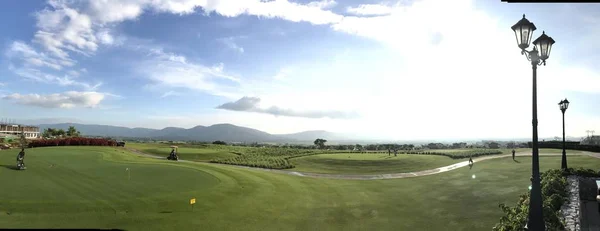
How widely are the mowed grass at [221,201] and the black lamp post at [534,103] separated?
669 cm

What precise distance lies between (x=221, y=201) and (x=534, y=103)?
46.8ft

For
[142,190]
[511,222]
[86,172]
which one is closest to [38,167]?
[86,172]

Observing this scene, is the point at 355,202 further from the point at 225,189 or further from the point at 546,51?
the point at 546,51

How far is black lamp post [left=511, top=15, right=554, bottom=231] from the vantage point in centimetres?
852

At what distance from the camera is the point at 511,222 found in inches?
460

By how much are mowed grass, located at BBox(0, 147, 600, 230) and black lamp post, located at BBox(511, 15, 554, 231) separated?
6688 millimetres

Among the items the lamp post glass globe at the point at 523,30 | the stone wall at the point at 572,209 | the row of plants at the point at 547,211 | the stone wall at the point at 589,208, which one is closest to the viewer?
the lamp post glass globe at the point at 523,30

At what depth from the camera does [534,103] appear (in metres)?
8.95

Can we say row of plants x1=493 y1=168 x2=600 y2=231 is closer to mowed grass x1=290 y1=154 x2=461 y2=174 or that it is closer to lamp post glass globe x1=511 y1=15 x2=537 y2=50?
lamp post glass globe x1=511 y1=15 x2=537 y2=50

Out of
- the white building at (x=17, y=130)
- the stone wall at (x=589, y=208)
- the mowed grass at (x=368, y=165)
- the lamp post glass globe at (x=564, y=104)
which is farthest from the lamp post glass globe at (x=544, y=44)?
the white building at (x=17, y=130)

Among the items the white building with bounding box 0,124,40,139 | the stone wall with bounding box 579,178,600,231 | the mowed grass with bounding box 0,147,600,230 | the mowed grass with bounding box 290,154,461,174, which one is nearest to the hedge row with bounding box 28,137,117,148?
the mowed grass with bounding box 0,147,600,230

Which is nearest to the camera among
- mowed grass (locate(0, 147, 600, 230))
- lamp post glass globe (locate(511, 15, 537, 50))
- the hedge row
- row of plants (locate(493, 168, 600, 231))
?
lamp post glass globe (locate(511, 15, 537, 50))

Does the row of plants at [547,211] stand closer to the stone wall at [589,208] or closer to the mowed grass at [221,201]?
the stone wall at [589,208]

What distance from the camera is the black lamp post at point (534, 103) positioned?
8516mm
